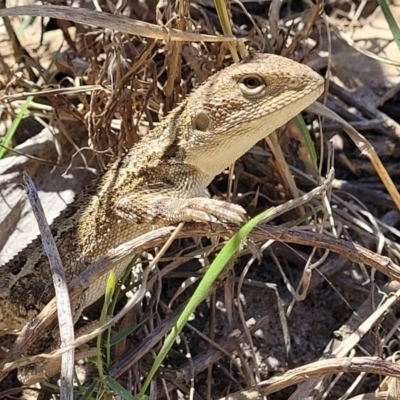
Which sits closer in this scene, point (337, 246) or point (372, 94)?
point (337, 246)

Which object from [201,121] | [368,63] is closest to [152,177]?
[201,121]

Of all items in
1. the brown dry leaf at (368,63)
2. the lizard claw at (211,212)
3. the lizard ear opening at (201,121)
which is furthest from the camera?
the brown dry leaf at (368,63)

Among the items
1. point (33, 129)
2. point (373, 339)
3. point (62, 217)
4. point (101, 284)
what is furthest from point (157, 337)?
point (33, 129)

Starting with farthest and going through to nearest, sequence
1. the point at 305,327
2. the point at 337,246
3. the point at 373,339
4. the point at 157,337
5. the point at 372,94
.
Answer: the point at 372,94 → the point at 305,327 → the point at 373,339 → the point at 157,337 → the point at 337,246

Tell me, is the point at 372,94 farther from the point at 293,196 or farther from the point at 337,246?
the point at 337,246

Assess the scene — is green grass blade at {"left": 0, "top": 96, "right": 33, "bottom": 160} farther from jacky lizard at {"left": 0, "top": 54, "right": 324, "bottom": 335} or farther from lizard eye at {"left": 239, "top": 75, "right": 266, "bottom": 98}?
lizard eye at {"left": 239, "top": 75, "right": 266, "bottom": 98}

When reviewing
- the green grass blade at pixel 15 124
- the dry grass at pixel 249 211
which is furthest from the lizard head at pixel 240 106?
the green grass blade at pixel 15 124

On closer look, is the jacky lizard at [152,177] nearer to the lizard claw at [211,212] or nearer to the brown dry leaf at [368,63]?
the lizard claw at [211,212]
